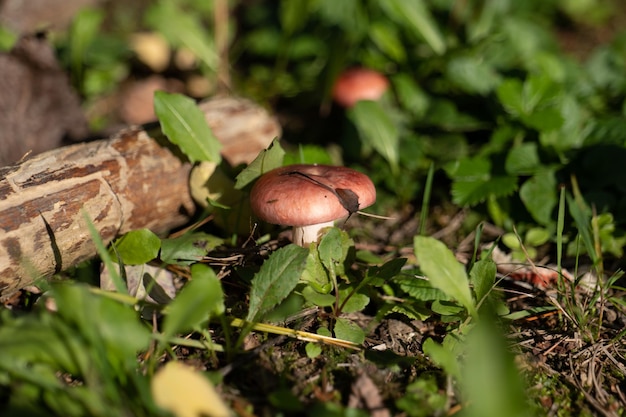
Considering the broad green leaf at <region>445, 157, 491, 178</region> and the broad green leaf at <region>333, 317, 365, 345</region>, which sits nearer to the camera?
the broad green leaf at <region>333, 317, 365, 345</region>

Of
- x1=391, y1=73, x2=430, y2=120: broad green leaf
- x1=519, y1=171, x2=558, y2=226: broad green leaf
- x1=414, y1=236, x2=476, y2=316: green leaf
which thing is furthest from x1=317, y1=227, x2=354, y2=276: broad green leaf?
x1=391, y1=73, x2=430, y2=120: broad green leaf

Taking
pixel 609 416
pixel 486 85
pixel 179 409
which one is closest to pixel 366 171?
pixel 486 85

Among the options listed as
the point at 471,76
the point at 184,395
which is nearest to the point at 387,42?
the point at 471,76

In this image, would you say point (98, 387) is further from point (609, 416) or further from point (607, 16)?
point (607, 16)

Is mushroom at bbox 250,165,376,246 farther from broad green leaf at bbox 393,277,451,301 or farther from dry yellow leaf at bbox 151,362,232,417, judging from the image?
dry yellow leaf at bbox 151,362,232,417

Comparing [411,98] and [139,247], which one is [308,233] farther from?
[411,98]
